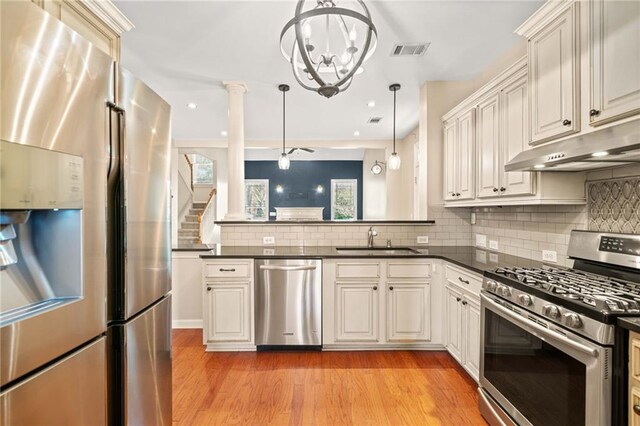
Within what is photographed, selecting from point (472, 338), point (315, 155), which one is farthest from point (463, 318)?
point (315, 155)

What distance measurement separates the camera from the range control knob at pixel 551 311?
1428mm

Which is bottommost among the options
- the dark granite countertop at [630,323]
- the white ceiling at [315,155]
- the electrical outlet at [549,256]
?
the dark granite countertop at [630,323]

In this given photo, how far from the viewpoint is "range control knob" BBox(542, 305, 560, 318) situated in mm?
1428

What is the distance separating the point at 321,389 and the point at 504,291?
58.6 inches

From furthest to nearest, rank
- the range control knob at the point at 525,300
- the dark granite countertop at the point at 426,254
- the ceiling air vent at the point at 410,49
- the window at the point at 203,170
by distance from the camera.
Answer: the window at the point at 203,170 → the ceiling air vent at the point at 410,49 → the dark granite countertop at the point at 426,254 → the range control knob at the point at 525,300

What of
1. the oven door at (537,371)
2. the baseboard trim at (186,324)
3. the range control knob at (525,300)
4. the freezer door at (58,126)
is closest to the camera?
the freezer door at (58,126)

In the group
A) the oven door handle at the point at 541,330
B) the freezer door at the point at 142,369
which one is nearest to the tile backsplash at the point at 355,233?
the oven door handle at the point at 541,330

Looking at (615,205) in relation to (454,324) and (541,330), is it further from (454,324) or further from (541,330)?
(454,324)

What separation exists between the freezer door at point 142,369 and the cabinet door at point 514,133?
238 centimetres

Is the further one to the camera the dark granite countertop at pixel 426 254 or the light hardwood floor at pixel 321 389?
the dark granite countertop at pixel 426 254

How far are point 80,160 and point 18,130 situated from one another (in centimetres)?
21

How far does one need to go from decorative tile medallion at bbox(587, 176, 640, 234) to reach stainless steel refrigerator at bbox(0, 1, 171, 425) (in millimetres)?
2532

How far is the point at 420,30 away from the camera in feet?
8.76

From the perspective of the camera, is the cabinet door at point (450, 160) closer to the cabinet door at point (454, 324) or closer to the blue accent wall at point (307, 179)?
the cabinet door at point (454, 324)
